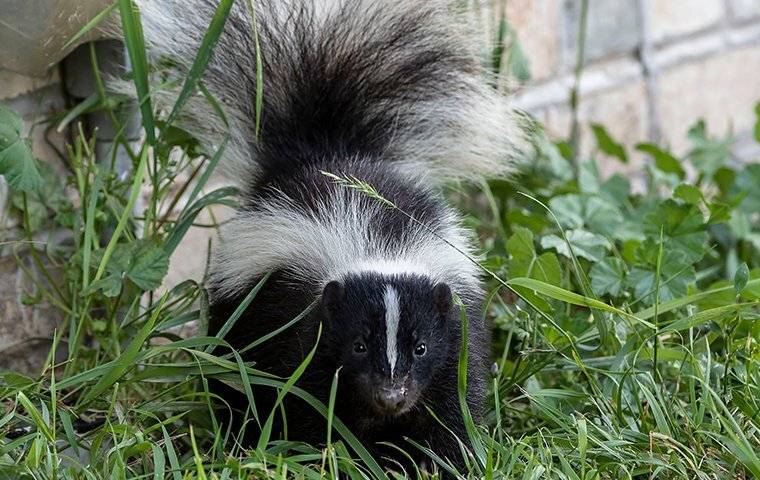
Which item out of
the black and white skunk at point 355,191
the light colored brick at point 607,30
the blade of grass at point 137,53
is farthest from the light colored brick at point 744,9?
the blade of grass at point 137,53

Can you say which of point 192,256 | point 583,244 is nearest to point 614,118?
point 583,244

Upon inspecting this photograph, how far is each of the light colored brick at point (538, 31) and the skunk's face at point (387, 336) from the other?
115 inches

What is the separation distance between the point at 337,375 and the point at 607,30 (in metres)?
3.87

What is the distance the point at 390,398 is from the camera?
3.04 metres

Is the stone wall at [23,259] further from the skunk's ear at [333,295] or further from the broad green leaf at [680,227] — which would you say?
the broad green leaf at [680,227]

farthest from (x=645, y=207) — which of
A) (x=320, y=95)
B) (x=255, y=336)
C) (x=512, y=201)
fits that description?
(x=255, y=336)

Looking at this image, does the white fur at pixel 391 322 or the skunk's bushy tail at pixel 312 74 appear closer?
the white fur at pixel 391 322

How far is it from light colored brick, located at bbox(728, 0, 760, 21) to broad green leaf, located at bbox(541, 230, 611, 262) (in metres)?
3.36

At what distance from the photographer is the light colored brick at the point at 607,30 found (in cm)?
623

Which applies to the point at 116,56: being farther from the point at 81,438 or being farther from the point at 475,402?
the point at 475,402

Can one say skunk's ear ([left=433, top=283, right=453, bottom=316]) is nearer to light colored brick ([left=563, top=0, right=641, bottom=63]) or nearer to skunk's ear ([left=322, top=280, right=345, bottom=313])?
skunk's ear ([left=322, top=280, right=345, bottom=313])

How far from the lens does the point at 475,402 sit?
Result: 3459mm

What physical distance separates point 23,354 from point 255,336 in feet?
3.21

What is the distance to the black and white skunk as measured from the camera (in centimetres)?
324
